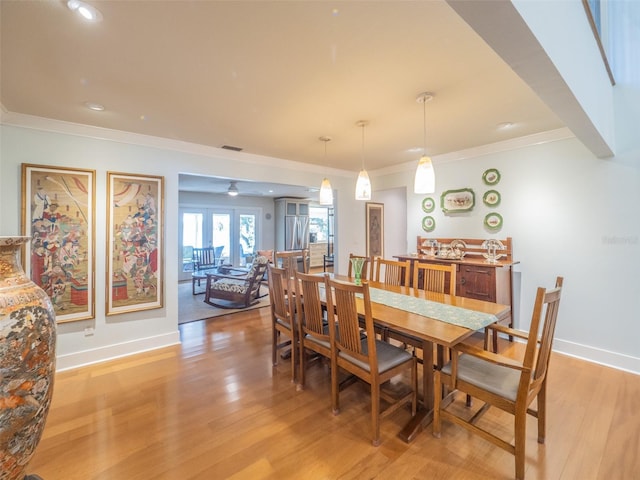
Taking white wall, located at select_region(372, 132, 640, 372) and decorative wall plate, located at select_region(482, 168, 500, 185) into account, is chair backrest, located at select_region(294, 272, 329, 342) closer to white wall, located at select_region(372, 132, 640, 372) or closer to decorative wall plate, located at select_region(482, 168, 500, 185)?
white wall, located at select_region(372, 132, 640, 372)

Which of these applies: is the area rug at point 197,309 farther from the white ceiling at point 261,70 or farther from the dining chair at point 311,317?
the white ceiling at point 261,70

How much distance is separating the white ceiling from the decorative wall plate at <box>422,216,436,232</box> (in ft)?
4.79

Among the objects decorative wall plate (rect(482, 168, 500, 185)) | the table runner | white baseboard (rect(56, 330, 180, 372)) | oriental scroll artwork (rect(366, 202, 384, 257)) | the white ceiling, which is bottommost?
white baseboard (rect(56, 330, 180, 372))

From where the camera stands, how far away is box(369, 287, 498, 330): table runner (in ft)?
6.17

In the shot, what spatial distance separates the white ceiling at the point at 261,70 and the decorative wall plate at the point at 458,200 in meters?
0.93

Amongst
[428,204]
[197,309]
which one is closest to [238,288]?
[197,309]

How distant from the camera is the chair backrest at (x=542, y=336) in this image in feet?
4.86

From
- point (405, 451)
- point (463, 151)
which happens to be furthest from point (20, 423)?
point (463, 151)

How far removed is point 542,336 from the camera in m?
1.64

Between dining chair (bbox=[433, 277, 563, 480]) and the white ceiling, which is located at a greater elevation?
the white ceiling

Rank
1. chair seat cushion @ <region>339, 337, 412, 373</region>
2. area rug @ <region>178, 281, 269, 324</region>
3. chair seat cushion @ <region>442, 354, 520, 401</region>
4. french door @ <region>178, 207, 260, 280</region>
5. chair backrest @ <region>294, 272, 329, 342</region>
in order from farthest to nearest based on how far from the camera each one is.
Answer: french door @ <region>178, 207, 260, 280</region> → area rug @ <region>178, 281, 269, 324</region> → chair backrest @ <region>294, 272, 329, 342</region> → chair seat cushion @ <region>339, 337, 412, 373</region> → chair seat cushion @ <region>442, 354, 520, 401</region>

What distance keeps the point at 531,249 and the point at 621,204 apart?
88cm

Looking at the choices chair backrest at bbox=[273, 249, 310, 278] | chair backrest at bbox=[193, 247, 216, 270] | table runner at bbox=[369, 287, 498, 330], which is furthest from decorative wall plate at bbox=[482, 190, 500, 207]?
chair backrest at bbox=[193, 247, 216, 270]

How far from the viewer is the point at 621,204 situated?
2793 millimetres
